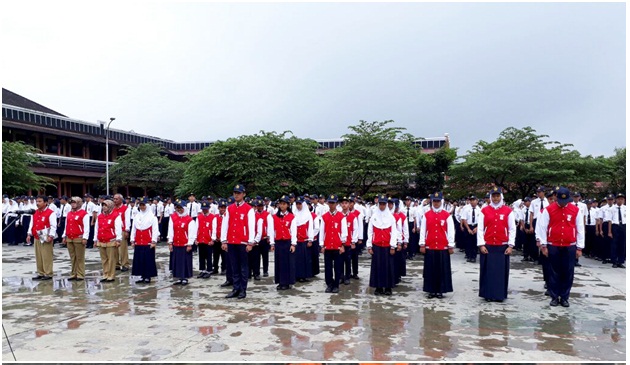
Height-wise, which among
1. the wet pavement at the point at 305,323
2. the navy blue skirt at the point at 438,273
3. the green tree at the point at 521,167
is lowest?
the wet pavement at the point at 305,323

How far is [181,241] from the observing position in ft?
31.5

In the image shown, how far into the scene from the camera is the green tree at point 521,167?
23219 millimetres

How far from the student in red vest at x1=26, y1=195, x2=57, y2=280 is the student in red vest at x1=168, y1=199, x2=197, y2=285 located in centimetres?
266

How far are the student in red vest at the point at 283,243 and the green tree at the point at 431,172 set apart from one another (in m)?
20.1

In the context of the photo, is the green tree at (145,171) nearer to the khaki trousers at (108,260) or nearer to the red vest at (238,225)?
the khaki trousers at (108,260)

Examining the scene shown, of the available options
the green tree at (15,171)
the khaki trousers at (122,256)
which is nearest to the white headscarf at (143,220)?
the khaki trousers at (122,256)

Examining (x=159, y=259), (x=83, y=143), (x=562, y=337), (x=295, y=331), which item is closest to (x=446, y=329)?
(x=562, y=337)

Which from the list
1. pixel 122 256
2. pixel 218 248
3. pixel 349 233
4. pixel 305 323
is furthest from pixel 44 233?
pixel 305 323

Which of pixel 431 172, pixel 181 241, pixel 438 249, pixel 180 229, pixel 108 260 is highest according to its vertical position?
pixel 431 172

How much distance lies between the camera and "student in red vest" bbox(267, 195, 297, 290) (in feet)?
29.5

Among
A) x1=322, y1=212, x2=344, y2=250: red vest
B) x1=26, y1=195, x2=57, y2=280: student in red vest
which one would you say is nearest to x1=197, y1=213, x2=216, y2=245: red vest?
x1=322, y1=212, x2=344, y2=250: red vest

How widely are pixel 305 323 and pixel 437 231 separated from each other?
120 inches

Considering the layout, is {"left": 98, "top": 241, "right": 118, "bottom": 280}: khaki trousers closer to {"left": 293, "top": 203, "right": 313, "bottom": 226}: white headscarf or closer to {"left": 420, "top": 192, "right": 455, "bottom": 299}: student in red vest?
{"left": 293, "top": 203, "right": 313, "bottom": 226}: white headscarf

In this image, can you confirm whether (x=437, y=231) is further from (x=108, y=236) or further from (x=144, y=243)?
(x=108, y=236)
